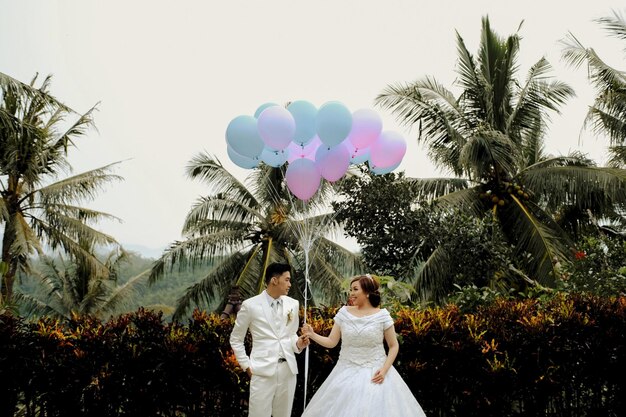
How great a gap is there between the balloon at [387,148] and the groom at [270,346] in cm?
399

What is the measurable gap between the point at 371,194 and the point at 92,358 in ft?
24.6

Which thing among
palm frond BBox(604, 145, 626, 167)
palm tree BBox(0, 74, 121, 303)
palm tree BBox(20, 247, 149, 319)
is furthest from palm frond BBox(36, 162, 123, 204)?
palm frond BBox(604, 145, 626, 167)

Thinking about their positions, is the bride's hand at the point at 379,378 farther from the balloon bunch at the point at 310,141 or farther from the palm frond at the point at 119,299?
the palm frond at the point at 119,299

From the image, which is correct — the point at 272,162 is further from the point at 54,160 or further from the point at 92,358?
the point at 54,160

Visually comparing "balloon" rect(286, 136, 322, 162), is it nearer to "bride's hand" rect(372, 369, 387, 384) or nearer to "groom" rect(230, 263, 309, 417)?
"groom" rect(230, 263, 309, 417)

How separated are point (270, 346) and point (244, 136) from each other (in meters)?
3.46

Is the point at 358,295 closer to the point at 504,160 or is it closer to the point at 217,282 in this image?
the point at 504,160

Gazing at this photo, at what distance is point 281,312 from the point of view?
499cm

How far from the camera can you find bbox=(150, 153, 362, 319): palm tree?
1783cm

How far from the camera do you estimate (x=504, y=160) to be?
14039 mm

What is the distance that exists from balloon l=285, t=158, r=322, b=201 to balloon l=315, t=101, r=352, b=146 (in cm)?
54

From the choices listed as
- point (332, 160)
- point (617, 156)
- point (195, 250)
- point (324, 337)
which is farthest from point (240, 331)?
point (617, 156)

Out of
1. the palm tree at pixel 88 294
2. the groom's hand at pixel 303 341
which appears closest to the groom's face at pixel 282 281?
the groom's hand at pixel 303 341

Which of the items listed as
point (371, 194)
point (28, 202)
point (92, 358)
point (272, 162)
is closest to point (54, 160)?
point (28, 202)
